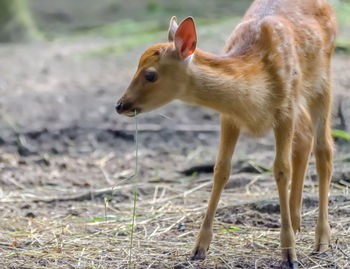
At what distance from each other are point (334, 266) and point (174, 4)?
1658 cm

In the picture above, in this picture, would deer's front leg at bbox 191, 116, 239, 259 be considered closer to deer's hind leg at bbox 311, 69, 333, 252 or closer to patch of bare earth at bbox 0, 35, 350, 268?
patch of bare earth at bbox 0, 35, 350, 268

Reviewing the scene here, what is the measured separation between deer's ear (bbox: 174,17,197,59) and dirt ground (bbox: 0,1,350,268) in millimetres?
986

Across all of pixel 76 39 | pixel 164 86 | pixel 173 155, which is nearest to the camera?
pixel 164 86

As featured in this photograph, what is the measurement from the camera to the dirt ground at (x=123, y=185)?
4758mm

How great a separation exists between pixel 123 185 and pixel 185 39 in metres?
2.90

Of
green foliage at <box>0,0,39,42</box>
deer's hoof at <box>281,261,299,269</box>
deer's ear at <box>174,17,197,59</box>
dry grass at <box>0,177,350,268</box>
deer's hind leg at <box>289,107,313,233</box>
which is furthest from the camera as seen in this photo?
green foliage at <box>0,0,39,42</box>

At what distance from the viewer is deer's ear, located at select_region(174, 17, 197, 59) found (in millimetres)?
4215

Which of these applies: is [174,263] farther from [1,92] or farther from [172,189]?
[1,92]

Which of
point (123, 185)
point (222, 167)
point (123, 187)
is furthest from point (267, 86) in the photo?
point (123, 185)

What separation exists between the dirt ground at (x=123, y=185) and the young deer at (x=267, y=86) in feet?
1.27

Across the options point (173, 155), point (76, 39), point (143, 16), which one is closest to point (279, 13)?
point (173, 155)

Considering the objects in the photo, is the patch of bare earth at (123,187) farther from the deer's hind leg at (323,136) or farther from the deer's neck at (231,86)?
the deer's neck at (231,86)

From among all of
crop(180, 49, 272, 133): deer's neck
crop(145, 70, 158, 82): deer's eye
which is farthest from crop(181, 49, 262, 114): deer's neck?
crop(145, 70, 158, 82): deer's eye

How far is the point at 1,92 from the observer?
10.7m
